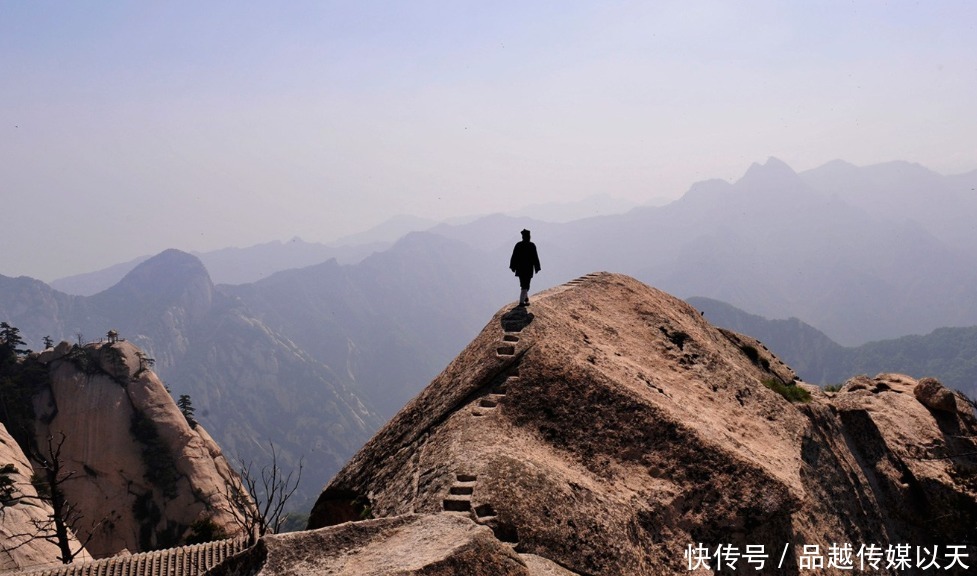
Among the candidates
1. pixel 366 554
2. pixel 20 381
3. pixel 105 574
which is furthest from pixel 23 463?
pixel 366 554

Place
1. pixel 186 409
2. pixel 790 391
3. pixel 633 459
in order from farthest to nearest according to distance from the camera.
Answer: pixel 186 409, pixel 790 391, pixel 633 459

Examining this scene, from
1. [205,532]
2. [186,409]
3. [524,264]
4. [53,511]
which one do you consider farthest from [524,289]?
[186,409]

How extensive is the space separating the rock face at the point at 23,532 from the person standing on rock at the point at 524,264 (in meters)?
30.5

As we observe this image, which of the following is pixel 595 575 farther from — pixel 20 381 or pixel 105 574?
pixel 20 381

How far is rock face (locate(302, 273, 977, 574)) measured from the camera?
45.0ft

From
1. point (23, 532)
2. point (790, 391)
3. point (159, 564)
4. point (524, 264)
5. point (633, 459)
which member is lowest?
point (23, 532)

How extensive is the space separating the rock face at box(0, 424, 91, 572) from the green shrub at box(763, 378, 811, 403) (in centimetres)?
3550

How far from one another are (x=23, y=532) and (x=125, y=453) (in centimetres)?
2651

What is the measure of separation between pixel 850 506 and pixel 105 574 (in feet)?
82.3

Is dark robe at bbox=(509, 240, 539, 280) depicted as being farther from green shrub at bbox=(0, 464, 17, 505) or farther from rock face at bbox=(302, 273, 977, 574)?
green shrub at bbox=(0, 464, 17, 505)

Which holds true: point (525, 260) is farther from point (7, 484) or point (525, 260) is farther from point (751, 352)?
point (7, 484)

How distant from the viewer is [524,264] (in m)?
21.3

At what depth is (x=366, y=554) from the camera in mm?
10258

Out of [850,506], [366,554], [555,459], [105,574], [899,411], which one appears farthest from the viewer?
[899,411]
